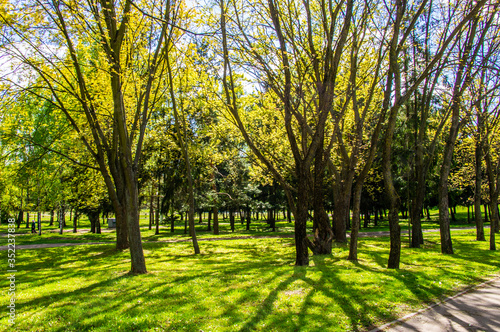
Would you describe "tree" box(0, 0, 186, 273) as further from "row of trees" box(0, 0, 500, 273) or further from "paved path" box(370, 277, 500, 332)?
"paved path" box(370, 277, 500, 332)

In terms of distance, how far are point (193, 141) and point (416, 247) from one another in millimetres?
14398

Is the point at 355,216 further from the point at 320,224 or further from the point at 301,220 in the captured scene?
the point at 301,220

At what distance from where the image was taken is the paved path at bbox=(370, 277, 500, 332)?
525cm

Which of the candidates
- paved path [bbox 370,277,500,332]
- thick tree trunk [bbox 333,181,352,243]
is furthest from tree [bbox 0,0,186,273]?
thick tree trunk [bbox 333,181,352,243]

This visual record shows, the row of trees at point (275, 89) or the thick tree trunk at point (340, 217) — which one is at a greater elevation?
→ the row of trees at point (275, 89)

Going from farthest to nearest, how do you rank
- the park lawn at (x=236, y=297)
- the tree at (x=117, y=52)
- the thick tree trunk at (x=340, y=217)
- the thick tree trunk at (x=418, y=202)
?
the thick tree trunk at (x=340, y=217) < the thick tree trunk at (x=418, y=202) < the tree at (x=117, y=52) < the park lawn at (x=236, y=297)

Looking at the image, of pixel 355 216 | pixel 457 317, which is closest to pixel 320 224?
pixel 355 216

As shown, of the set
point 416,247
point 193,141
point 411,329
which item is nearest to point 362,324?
point 411,329

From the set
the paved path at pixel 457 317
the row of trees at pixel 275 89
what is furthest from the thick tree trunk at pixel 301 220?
the paved path at pixel 457 317

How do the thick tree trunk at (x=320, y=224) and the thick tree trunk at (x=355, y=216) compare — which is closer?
the thick tree trunk at (x=355, y=216)

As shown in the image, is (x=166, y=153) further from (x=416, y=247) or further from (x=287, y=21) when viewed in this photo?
(x=416, y=247)

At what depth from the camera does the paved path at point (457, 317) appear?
5254mm

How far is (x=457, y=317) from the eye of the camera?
573cm

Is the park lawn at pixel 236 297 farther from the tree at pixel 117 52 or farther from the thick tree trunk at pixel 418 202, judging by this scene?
the thick tree trunk at pixel 418 202
